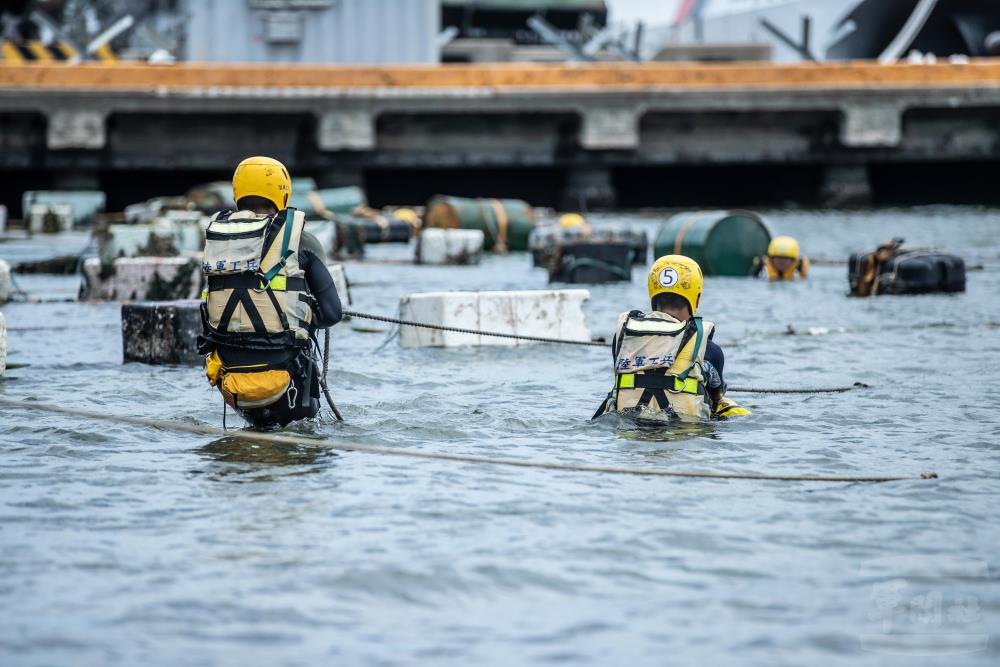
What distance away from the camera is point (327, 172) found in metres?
33.7

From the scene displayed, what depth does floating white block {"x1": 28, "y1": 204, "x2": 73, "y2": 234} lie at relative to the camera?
27406 millimetres

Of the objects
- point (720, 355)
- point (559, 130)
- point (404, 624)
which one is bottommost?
point (404, 624)

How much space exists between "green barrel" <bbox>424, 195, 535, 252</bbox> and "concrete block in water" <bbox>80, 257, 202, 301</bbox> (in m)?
9.87

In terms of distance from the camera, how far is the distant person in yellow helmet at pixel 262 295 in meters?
7.84

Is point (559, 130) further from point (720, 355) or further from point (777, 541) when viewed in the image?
point (777, 541)

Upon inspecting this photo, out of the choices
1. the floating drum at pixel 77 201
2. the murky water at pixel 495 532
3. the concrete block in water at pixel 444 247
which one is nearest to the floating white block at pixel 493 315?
the murky water at pixel 495 532

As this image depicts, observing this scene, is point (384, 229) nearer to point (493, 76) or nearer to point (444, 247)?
point (444, 247)

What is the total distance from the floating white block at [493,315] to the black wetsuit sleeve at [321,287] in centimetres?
481

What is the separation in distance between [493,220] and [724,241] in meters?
6.15

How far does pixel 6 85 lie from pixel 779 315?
20289 millimetres

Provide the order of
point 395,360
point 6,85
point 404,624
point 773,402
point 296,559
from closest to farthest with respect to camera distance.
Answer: point 404,624
point 296,559
point 773,402
point 395,360
point 6,85

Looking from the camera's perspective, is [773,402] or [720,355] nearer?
[720,355]

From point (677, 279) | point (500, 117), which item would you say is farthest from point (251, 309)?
point (500, 117)

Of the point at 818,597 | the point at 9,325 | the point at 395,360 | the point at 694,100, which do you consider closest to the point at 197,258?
the point at 9,325
